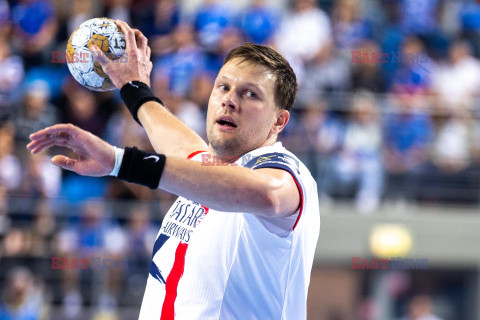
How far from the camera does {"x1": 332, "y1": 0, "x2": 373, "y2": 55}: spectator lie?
12609mm

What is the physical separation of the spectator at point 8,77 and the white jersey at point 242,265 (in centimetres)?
752

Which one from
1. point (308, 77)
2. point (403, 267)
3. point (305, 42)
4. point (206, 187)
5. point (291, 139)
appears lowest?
point (206, 187)

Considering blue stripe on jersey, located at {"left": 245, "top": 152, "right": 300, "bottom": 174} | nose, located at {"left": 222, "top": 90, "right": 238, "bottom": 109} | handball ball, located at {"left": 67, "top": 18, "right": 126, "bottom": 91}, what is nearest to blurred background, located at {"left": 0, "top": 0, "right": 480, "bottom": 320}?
handball ball, located at {"left": 67, "top": 18, "right": 126, "bottom": 91}

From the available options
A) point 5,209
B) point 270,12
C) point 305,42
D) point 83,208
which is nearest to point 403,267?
point 305,42

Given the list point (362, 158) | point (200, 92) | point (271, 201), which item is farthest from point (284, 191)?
point (362, 158)

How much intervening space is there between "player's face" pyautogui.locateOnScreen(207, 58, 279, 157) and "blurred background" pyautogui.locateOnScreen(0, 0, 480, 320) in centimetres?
657

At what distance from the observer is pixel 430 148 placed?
12.1 meters

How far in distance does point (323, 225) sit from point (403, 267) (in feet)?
6.83

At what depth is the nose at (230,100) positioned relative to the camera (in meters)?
3.55

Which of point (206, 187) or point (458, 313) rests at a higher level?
point (458, 313)

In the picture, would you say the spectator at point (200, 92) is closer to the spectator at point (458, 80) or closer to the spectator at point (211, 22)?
the spectator at point (211, 22)

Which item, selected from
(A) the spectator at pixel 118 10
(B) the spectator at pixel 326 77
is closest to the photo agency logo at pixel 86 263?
(A) the spectator at pixel 118 10

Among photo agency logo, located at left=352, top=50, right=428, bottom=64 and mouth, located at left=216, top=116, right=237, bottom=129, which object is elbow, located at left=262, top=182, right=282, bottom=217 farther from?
photo agency logo, located at left=352, top=50, right=428, bottom=64

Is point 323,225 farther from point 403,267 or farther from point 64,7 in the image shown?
point 64,7
